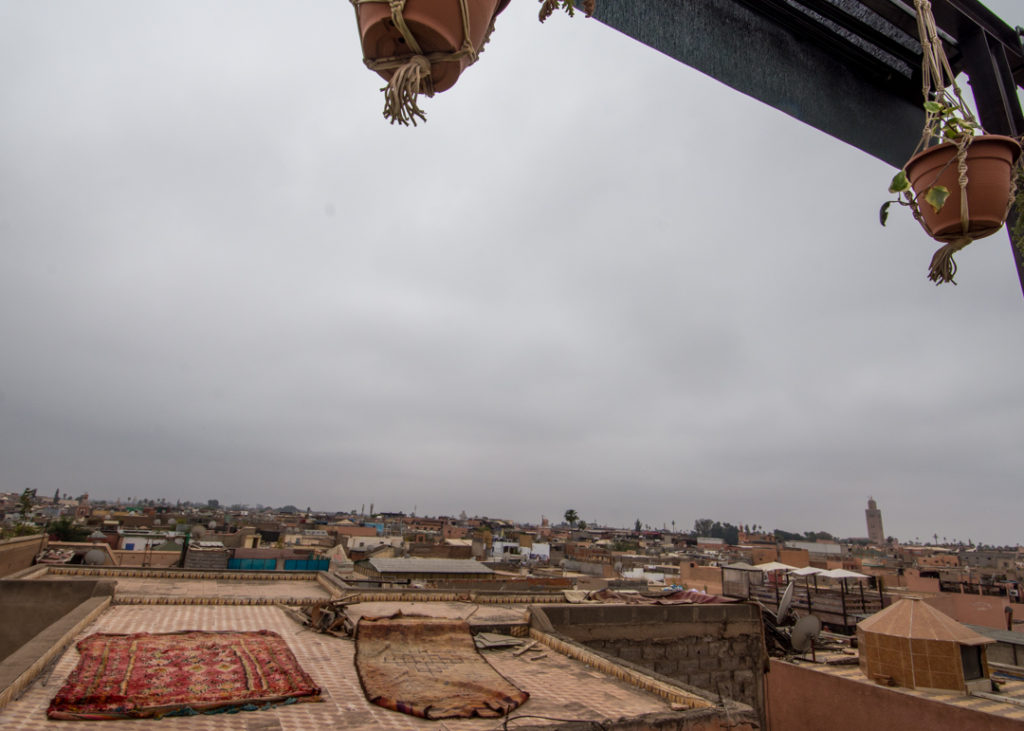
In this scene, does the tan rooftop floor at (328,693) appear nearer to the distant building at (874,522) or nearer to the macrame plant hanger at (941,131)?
the macrame plant hanger at (941,131)

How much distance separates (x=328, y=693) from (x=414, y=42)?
4604 mm

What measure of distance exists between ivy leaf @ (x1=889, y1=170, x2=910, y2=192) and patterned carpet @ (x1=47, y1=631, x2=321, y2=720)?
15.9 feet

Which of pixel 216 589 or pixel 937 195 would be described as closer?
pixel 937 195

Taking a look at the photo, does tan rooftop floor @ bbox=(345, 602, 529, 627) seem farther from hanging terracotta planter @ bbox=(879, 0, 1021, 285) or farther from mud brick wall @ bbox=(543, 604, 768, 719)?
hanging terracotta planter @ bbox=(879, 0, 1021, 285)

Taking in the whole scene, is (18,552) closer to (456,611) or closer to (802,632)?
(456,611)

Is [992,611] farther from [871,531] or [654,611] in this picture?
[871,531]

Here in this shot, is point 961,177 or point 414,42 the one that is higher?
point 961,177

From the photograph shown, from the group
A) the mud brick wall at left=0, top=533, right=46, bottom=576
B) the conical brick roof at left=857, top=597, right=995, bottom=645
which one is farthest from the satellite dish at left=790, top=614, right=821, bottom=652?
the mud brick wall at left=0, top=533, right=46, bottom=576

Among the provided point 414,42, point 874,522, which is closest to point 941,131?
point 414,42

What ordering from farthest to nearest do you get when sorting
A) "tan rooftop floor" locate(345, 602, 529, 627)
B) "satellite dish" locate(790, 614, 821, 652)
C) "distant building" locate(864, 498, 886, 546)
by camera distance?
1. "distant building" locate(864, 498, 886, 546)
2. "satellite dish" locate(790, 614, 821, 652)
3. "tan rooftop floor" locate(345, 602, 529, 627)

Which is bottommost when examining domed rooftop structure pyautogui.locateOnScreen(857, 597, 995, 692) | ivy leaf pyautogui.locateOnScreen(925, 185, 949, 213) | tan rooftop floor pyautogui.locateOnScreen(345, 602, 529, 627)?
domed rooftop structure pyautogui.locateOnScreen(857, 597, 995, 692)

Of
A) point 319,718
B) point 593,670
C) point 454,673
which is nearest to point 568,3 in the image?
point 319,718

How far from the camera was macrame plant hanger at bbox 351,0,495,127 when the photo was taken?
1534 mm

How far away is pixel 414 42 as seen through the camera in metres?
1.56
